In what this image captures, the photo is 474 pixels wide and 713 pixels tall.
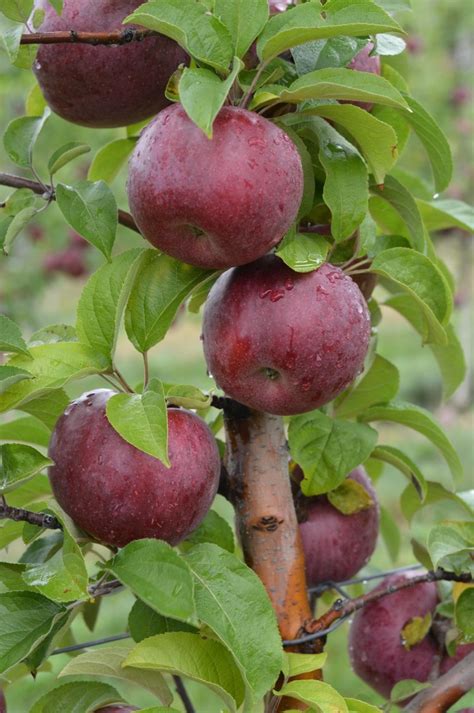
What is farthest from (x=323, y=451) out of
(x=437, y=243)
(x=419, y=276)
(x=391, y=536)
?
(x=437, y=243)

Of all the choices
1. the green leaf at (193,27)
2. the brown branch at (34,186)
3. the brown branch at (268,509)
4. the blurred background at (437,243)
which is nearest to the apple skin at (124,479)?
the brown branch at (268,509)

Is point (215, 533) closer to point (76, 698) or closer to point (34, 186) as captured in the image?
point (76, 698)

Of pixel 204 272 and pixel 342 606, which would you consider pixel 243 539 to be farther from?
pixel 204 272

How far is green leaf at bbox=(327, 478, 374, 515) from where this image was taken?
1172 millimetres

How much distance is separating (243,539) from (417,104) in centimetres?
52

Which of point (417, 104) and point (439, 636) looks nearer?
point (417, 104)

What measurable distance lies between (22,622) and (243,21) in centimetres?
59

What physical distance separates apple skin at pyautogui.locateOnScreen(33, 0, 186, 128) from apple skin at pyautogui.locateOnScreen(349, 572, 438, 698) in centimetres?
68

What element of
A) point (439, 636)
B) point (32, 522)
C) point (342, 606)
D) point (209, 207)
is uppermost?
point (209, 207)

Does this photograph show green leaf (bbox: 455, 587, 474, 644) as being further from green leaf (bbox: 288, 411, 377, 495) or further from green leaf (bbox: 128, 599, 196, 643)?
green leaf (bbox: 128, 599, 196, 643)

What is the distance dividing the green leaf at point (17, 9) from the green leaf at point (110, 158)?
0.29 meters

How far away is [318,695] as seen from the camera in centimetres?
87

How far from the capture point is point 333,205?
36.2 inches

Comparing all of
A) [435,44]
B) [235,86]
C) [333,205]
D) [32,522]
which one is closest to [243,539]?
[32,522]
